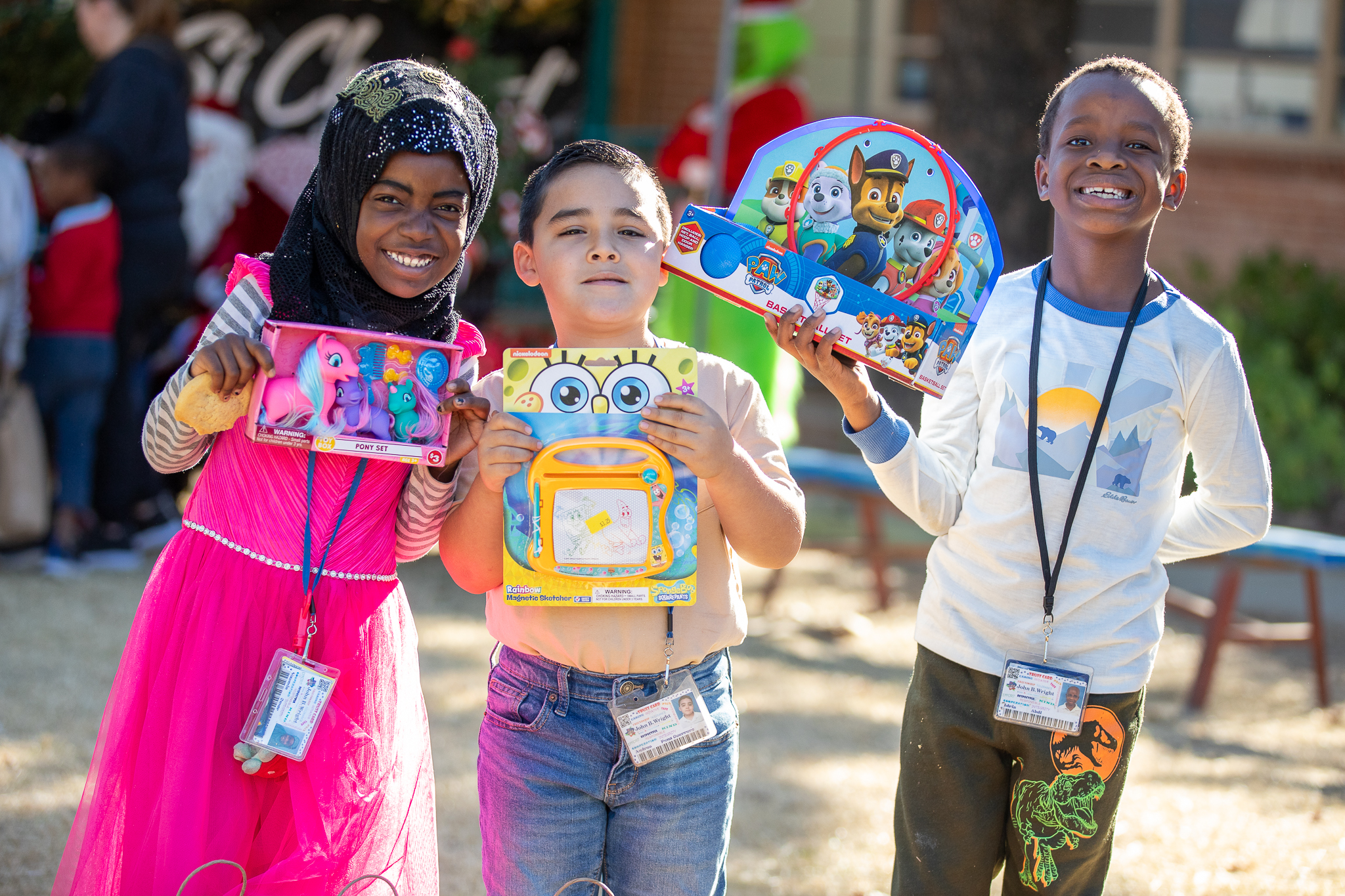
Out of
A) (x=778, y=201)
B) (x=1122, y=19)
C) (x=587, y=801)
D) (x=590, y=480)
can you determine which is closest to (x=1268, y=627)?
(x=778, y=201)

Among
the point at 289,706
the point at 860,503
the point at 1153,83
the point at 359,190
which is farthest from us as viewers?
the point at 860,503

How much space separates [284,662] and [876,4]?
10248 millimetres

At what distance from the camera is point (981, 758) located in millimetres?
2219

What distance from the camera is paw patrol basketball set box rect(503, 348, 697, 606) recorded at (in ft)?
6.29

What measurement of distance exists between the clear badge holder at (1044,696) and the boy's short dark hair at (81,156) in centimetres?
473

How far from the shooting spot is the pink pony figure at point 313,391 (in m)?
1.97

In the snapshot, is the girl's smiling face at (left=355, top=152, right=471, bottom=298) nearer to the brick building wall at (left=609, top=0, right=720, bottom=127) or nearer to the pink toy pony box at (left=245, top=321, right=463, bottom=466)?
the pink toy pony box at (left=245, top=321, right=463, bottom=466)

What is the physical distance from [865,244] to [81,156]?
4.40 m

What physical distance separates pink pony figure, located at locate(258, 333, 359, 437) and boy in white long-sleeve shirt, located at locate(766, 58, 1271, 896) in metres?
0.79

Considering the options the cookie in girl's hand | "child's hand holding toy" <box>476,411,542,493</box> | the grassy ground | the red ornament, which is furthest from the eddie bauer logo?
the red ornament

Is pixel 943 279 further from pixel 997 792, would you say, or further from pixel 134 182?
pixel 134 182

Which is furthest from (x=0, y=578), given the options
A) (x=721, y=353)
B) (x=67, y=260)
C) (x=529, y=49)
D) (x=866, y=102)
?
(x=866, y=102)

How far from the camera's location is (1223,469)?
2.24 m

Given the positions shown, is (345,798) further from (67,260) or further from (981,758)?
(67,260)
